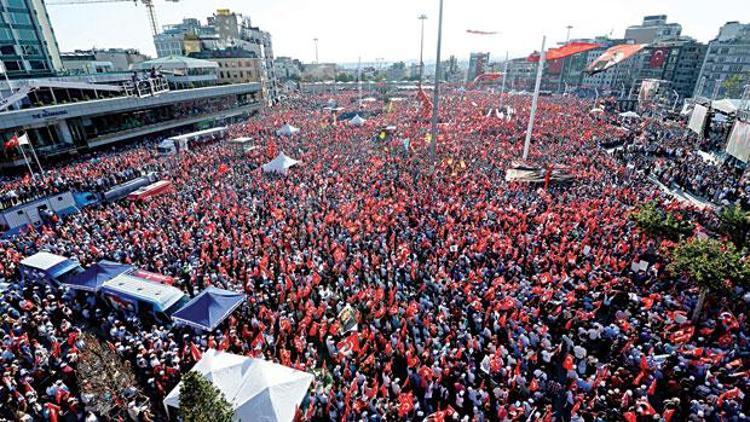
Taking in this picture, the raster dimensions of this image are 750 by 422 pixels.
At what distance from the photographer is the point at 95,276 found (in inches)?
500

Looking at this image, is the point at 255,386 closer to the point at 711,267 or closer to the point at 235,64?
the point at 711,267

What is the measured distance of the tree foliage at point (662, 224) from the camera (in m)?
13.8

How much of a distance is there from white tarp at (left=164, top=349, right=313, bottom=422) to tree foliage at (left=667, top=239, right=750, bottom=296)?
36.9 ft

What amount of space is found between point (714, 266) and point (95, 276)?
1943cm

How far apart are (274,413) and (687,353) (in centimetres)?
1056

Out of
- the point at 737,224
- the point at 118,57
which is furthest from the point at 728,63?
the point at 118,57

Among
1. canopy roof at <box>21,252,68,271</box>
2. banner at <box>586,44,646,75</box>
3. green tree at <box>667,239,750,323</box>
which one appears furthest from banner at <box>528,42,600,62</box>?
canopy roof at <box>21,252,68,271</box>

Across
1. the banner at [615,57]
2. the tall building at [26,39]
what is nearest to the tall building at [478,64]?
the banner at [615,57]

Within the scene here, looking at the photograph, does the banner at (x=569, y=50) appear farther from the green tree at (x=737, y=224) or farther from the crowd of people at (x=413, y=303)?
the green tree at (x=737, y=224)

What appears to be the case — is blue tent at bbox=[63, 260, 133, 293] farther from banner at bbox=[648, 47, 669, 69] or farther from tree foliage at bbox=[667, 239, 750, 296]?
banner at bbox=[648, 47, 669, 69]

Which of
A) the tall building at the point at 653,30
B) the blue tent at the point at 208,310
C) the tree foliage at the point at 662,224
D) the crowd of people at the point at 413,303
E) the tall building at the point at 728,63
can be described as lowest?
the crowd of people at the point at 413,303

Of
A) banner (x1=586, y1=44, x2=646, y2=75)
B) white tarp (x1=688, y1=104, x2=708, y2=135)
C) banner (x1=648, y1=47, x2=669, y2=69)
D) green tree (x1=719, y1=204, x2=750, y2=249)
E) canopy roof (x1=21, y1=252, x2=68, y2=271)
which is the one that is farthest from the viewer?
banner (x1=648, y1=47, x2=669, y2=69)

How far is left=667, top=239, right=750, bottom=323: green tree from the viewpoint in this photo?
1038 cm

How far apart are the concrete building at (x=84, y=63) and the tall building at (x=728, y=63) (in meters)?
96.4
